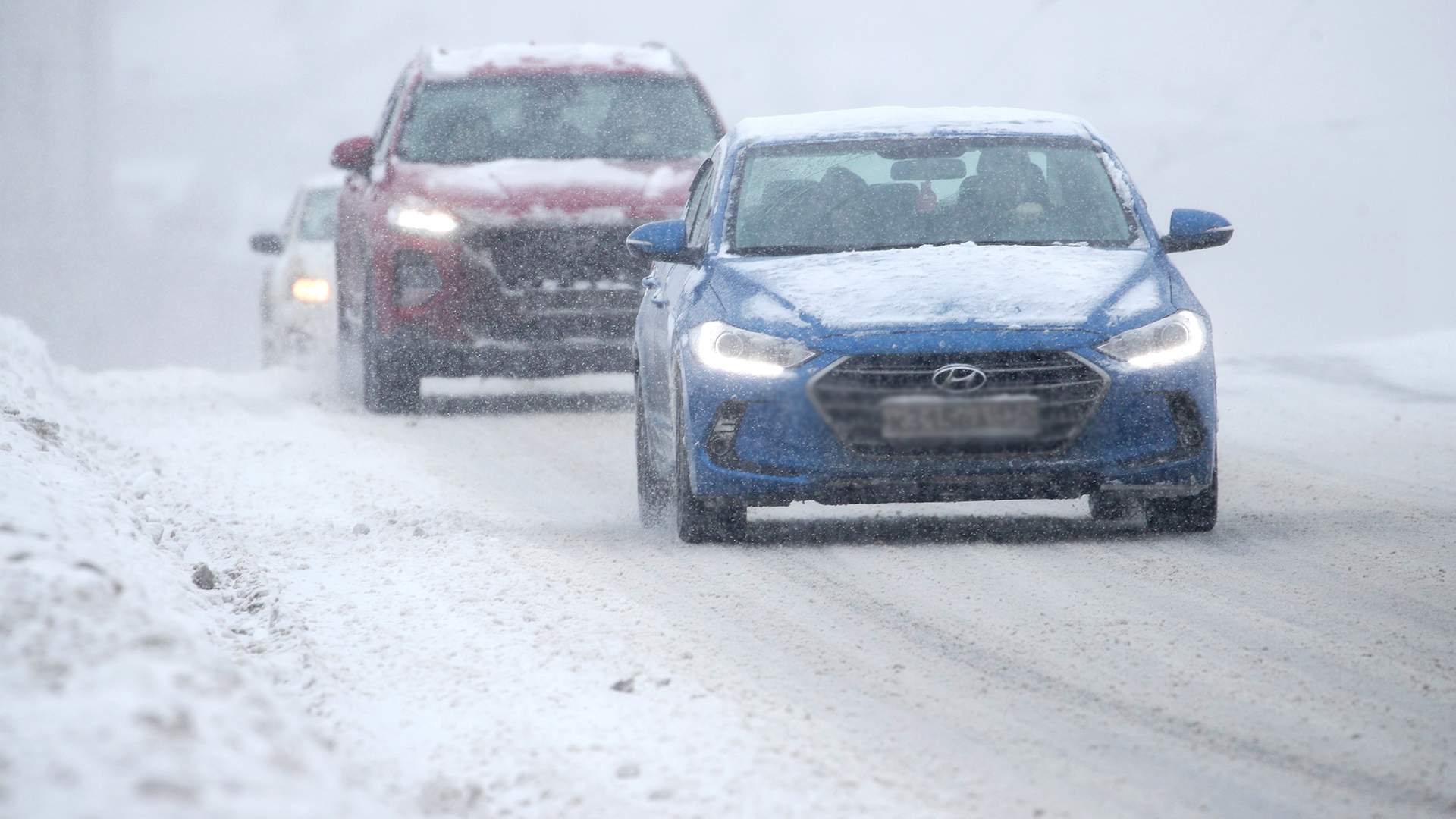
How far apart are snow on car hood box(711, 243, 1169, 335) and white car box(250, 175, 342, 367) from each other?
998 cm

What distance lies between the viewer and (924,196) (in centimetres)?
843

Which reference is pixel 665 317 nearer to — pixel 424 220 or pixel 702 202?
pixel 702 202

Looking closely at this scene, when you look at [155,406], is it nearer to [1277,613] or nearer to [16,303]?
[1277,613]

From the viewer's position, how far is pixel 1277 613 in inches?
241

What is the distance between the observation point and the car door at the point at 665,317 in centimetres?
819

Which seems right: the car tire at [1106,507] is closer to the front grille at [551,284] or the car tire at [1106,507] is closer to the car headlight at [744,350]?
the car headlight at [744,350]

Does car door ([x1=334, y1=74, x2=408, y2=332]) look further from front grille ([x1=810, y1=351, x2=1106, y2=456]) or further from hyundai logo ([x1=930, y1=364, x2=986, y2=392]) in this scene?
hyundai logo ([x1=930, y1=364, x2=986, y2=392])

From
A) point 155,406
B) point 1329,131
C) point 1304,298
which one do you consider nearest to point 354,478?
point 155,406

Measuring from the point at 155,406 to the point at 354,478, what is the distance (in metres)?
5.00

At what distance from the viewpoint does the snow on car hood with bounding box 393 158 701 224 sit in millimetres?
12789

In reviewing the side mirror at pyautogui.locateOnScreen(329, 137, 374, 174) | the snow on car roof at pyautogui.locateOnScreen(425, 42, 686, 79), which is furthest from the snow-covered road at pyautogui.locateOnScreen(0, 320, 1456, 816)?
the snow on car roof at pyautogui.locateOnScreen(425, 42, 686, 79)

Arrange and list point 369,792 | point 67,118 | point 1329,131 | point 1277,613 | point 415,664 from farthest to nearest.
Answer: point 67,118
point 1329,131
point 1277,613
point 415,664
point 369,792

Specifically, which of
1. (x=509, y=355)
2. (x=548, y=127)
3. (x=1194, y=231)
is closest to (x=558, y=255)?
(x=509, y=355)

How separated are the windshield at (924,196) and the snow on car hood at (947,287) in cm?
18
